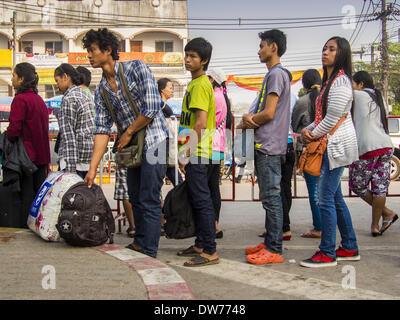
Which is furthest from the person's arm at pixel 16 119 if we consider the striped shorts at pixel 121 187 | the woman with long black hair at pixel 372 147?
the woman with long black hair at pixel 372 147

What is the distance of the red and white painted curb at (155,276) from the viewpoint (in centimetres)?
298

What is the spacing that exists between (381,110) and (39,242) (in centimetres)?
388

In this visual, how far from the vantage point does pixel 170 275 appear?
3363 millimetres

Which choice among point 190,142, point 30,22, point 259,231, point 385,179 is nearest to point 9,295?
point 190,142

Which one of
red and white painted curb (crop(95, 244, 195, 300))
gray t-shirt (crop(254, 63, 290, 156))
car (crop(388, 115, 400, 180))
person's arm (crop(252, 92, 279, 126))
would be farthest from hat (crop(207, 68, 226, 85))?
car (crop(388, 115, 400, 180))

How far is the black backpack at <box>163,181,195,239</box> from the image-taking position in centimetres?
425

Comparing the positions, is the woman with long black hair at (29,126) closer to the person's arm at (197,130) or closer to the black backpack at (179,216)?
the black backpack at (179,216)

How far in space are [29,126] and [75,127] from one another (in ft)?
1.78

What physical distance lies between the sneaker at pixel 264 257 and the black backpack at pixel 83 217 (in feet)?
4.34

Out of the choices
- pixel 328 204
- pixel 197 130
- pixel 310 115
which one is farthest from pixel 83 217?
pixel 310 115

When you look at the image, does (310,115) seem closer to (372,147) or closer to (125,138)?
(372,147)

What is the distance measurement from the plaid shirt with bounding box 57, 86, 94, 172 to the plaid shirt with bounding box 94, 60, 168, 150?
102cm
